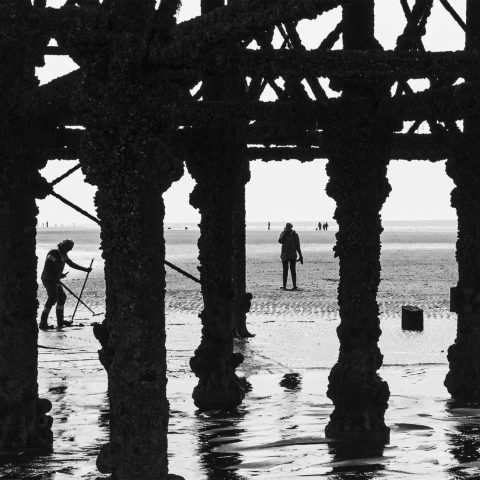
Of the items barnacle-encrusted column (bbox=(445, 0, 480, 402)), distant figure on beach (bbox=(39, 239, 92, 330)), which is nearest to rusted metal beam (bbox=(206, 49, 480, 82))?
barnacle-encrusted column (bbox=(445, 0, 480, 402))

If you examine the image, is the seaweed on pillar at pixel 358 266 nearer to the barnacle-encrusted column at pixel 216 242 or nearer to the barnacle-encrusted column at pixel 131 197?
the barnacle-encrusted column at pixel 216 242

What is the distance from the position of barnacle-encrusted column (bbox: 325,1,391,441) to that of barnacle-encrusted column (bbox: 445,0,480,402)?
6.62 feet

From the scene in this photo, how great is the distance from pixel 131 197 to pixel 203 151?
438 cm

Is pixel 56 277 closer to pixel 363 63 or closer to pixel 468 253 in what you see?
pixel 468 253

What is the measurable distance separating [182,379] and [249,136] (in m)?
3.79

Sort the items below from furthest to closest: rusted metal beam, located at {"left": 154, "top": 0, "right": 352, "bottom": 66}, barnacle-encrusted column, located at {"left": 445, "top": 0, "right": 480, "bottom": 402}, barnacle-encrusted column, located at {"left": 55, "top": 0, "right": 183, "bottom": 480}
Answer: barnacle-encrusted column, located at {"left": 445, "top": 0, "right": 480, "bottom": 402}
barnacle-encrusted column, located at {"left": 55, "top": 0, "right": 183, "bottom": 480}
rusted metal beam, located at {"left": 154, "top": 0, "right": 352, "bottom": 66}

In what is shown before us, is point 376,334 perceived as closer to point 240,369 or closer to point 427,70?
point 427,70

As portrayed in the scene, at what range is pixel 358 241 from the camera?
10172 mm

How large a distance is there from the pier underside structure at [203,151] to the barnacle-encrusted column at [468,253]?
0.05ft

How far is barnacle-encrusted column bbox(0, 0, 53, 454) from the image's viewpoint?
966 centimetres

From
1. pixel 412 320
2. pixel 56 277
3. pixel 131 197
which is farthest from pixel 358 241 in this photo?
pixel 56 277

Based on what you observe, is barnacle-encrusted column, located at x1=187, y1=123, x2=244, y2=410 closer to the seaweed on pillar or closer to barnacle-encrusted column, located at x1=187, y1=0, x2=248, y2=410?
barnacle-encrusted column, located at x1=187, y1=0, x2=248, y2=410

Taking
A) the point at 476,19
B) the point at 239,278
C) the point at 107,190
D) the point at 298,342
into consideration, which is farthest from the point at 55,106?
the point at 298,342

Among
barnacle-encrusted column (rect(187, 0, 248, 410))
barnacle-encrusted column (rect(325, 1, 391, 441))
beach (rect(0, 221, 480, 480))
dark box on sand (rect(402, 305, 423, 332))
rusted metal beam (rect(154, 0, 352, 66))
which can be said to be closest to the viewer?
rusted metal beam (rect(154, 0, 352, 66))
